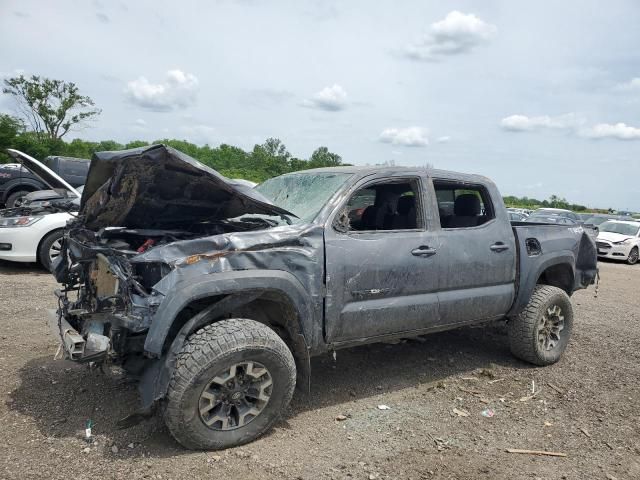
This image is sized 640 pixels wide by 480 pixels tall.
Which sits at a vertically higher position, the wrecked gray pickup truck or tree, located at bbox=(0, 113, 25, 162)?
tree, located at bbox=(0, 113, 25, 162)

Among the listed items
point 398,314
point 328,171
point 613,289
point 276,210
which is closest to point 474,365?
point 398,314

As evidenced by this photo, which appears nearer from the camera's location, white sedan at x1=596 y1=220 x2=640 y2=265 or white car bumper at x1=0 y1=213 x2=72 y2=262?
white car bumper at x1=0 y1=213 x2=72 y2=262

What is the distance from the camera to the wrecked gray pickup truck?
3.16 meters

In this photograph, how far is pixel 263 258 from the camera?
133 inches

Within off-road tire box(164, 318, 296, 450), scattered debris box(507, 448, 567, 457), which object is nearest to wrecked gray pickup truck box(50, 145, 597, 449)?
off-road tire box(164, 318, 296, 450)

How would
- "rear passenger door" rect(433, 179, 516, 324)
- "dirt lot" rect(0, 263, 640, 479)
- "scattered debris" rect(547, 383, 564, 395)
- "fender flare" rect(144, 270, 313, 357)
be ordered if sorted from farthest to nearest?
"scattered debris" rect(547, 383, 564, 395) < "rear passenger door" rect(433, 179, 516, 324) < "dirt lot" rect(0, 263, 640, 479) < "fender flare" rect(144, 270, 313, 357)

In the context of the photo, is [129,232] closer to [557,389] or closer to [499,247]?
[499,247]

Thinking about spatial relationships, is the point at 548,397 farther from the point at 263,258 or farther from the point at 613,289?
the point at 613,289

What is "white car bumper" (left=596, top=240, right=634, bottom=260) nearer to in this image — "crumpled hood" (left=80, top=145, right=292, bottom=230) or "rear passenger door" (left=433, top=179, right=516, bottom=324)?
"rear passenger door" (left=433, top=179, right=516, bottom=324)

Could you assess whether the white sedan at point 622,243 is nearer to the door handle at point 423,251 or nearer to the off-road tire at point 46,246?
the door handle at point 423,251

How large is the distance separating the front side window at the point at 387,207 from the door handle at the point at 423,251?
0.72 ft

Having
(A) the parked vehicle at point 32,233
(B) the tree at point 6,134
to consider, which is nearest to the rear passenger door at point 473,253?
(A) the parked vehicle at point 32,233

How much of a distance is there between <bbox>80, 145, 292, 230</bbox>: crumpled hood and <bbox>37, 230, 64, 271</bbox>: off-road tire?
4633 mm

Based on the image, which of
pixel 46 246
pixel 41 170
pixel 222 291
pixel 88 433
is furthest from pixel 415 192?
pixel 46 246
